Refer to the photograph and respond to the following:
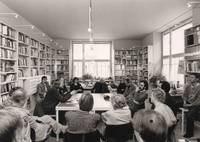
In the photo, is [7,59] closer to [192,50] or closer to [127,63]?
[192,50]

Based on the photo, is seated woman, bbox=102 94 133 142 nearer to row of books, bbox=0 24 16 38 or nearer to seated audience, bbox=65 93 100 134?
seated audience, bbox=65 93 100 134

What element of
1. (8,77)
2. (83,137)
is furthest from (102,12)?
(83,137)

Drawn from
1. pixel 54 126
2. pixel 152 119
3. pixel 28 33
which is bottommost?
pixel 54 126

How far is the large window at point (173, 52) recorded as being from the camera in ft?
25.5

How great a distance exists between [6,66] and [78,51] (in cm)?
723

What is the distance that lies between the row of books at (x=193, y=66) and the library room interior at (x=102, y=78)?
3 centimetres

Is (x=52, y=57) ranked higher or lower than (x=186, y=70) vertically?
higher

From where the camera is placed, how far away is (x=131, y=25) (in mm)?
8453

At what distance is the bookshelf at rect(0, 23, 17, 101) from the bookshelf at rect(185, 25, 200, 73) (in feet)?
15.4

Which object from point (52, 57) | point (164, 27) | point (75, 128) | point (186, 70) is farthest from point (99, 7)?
point (52, 57)

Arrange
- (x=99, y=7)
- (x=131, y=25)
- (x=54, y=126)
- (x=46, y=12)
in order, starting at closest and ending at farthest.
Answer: (x=54, y=126), (x=99, y=7), (x=46, y=12), (x=131, y=25)

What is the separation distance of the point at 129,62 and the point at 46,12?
21.3 feet

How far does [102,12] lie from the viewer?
21.5 ft

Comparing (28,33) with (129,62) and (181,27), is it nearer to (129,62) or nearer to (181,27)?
(181,27)
